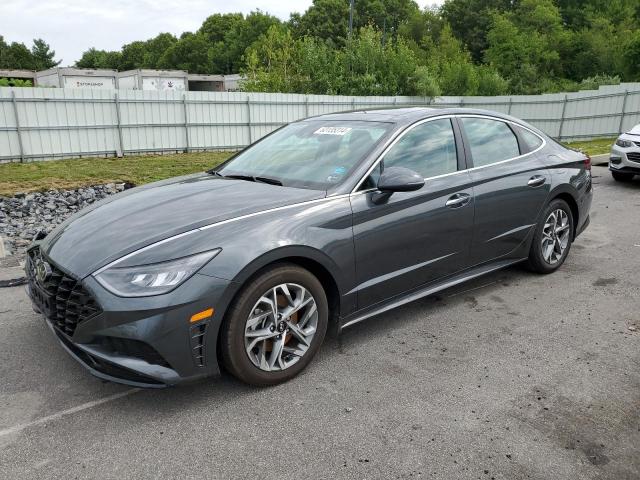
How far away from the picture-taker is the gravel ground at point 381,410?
2498mm

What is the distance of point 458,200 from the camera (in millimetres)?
4031

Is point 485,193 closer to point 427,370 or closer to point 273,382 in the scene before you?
point 427,370

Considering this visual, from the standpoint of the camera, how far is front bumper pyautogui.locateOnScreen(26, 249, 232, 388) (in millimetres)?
2680

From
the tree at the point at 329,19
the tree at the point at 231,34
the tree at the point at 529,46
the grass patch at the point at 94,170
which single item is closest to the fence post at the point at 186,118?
the grass patch at the point at 94,170

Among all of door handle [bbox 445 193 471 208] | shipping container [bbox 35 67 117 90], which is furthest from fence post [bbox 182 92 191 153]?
shipping container [bbox 35 67 117 90]

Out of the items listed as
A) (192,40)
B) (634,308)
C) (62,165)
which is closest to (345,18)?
(192,40)

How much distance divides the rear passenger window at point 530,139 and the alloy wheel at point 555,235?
A: 2.09 feet

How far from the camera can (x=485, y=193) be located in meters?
4.25

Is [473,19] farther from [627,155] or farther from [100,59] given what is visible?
[100,59]

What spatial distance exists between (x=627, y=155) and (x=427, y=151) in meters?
7.76

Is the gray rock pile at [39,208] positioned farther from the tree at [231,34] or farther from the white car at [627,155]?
the tree at [231,34]

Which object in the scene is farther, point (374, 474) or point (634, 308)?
point (634, 308)

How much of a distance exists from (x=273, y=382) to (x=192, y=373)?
0.53 m

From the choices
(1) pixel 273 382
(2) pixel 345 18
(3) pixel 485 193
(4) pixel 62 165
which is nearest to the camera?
(1) pixel 273 382
